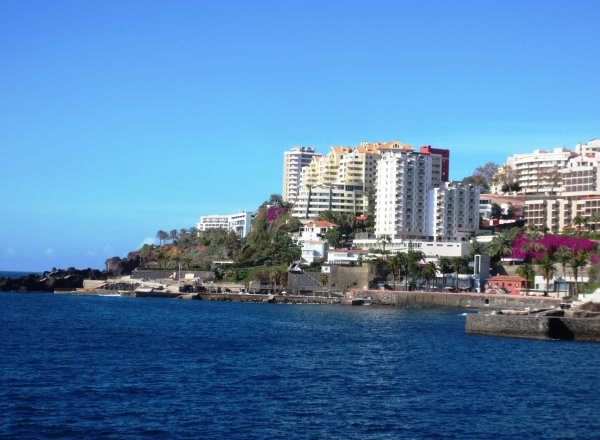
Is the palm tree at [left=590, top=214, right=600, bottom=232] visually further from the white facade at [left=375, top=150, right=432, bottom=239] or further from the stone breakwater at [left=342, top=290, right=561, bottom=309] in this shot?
the stone breakwater at [left=342, top=290, right=561, bottom=309]

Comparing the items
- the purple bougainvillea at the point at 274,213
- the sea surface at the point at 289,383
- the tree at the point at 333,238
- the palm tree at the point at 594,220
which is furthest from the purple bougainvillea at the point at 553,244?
the purple bougainvillea at the point at 274,213

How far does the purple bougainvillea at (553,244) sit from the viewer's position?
13461 cm

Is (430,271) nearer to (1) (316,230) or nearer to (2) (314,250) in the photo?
(2) (314,250)

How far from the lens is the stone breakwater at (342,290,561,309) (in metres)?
113

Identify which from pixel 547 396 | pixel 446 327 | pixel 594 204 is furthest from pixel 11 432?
pixel 594 204

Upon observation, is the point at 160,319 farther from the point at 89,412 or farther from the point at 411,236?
the point at 411,236

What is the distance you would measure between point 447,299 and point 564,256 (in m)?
18.1

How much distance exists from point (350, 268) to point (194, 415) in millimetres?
106983

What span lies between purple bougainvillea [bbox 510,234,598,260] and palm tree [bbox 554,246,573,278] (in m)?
2.56

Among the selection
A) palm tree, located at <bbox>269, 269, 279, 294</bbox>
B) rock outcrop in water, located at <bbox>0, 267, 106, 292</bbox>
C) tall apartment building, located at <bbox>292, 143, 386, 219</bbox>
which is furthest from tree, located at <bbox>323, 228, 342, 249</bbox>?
rock outcrop in water, located at <bbox>0, 267, 106, 292</bbox>

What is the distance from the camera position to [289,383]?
4791cm

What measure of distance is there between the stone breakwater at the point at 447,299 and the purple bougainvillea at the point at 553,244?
64.2 feet

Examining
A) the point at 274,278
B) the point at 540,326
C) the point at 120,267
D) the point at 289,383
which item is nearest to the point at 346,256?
the point at 274,278

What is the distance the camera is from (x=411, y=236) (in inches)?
6467
